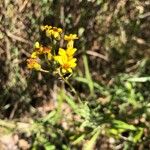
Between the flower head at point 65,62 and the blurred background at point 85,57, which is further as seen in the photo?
the blurred background at point 85,57

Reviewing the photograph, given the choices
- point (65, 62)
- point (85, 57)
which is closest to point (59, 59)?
point (65, 62)

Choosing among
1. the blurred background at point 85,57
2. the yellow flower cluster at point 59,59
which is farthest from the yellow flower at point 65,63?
the blurred background at point 85,57

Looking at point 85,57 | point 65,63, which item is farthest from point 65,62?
point 85,57

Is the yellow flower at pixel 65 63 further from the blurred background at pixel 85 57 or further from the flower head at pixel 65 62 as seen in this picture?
the blurred background at pixel 85 57

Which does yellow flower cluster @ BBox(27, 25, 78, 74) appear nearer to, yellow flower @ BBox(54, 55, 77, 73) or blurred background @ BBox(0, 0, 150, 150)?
yellow flower @ BBox(54, 55, 77, 73)

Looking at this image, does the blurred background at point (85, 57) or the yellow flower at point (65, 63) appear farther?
the blurred background at point (85, 57)

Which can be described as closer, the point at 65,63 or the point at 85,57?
the point at 65,63

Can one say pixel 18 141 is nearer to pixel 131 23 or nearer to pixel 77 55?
pixel 77 55

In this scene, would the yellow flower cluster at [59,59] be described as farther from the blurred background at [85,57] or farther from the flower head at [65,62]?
the blurred background at [85,57]

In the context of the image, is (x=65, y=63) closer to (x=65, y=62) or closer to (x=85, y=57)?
(x=65, y=62)

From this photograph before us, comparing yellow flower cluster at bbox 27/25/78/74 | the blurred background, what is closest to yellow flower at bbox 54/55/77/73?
yellow flower cluster at bbox 27/25/78/74
